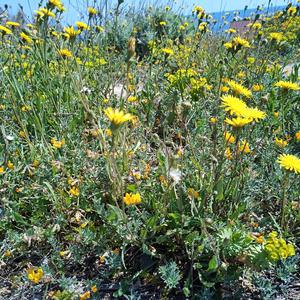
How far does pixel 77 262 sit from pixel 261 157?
1.29m

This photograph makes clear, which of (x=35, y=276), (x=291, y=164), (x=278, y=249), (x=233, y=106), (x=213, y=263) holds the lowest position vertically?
(x=35, y=276)

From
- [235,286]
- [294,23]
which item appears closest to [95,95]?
[235,286]

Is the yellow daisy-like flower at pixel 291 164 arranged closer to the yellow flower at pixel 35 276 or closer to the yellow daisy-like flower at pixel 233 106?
the yellow daisy-like flower at pixel 233 106

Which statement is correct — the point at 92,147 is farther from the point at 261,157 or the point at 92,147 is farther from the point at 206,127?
the point at 261,157

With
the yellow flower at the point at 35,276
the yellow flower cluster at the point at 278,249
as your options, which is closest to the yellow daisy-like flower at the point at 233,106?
the yellow flower cluster at the point at 278,249

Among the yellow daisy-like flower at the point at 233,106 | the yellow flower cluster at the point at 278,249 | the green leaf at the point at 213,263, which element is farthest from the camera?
the yellow daisy-like flower at the point at 233,106

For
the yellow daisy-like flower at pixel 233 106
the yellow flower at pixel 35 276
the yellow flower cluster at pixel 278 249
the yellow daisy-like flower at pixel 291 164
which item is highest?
the yellow daisy-like flower at pixel 233 106

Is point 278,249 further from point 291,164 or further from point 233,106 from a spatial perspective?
point 233,106

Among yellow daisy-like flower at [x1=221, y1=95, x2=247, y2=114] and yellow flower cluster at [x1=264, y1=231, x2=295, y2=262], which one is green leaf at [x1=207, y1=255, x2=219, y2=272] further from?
yellow daisy-like flower at [x1=221, y1=95, x2=247, y2=114]

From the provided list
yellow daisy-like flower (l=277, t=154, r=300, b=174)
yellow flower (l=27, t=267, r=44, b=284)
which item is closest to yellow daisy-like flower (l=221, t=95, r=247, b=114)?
yellow daisy-like flower (l=277, t=154, r=300, b=174)

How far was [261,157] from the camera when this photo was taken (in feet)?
7.54

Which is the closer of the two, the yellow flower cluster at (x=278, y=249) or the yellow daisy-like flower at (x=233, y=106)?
the yellow flower cluster at (x=278, y=249)

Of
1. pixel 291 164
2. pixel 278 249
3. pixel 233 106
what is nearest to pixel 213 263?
pixel 278 249

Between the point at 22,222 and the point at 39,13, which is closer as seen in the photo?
the point at 22,222
